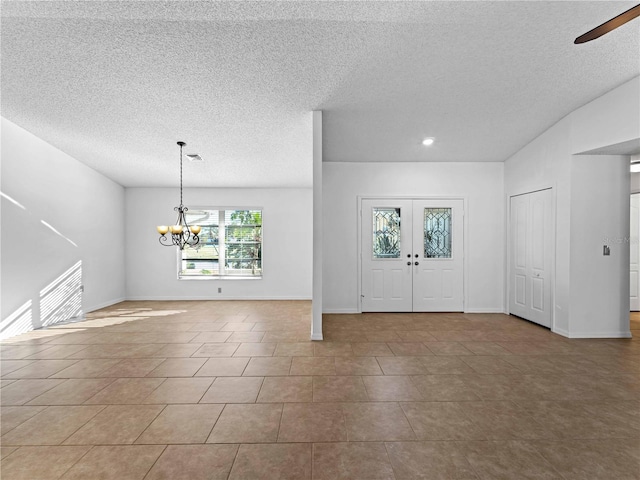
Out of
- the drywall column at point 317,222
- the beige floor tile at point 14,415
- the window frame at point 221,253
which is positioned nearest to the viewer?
the beige floor tile at point 14,415

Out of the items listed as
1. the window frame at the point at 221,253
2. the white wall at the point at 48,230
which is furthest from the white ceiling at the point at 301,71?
the window frame at the point at 221,253

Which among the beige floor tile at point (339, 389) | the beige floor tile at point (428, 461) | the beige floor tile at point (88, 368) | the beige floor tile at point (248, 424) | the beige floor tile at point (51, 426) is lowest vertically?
the beige floor tile at point (88, 368)

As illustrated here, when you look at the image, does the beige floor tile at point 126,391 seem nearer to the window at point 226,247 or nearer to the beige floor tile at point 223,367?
the beige floor tile at point 223,367

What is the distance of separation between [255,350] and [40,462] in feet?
7.31

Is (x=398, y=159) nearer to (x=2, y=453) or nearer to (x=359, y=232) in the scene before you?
(x=359, y=232)

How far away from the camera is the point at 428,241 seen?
239 inches

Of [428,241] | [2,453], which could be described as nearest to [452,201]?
[428,241]

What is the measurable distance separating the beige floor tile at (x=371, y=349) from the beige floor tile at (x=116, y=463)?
7.67 ft

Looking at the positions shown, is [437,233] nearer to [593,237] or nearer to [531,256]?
[531,256]

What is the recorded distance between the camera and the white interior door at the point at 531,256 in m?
4.91

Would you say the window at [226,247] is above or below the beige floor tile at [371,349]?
above

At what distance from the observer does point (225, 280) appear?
301 inches

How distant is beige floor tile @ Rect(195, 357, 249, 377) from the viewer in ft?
10.9

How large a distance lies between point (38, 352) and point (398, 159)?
19.6 feet
